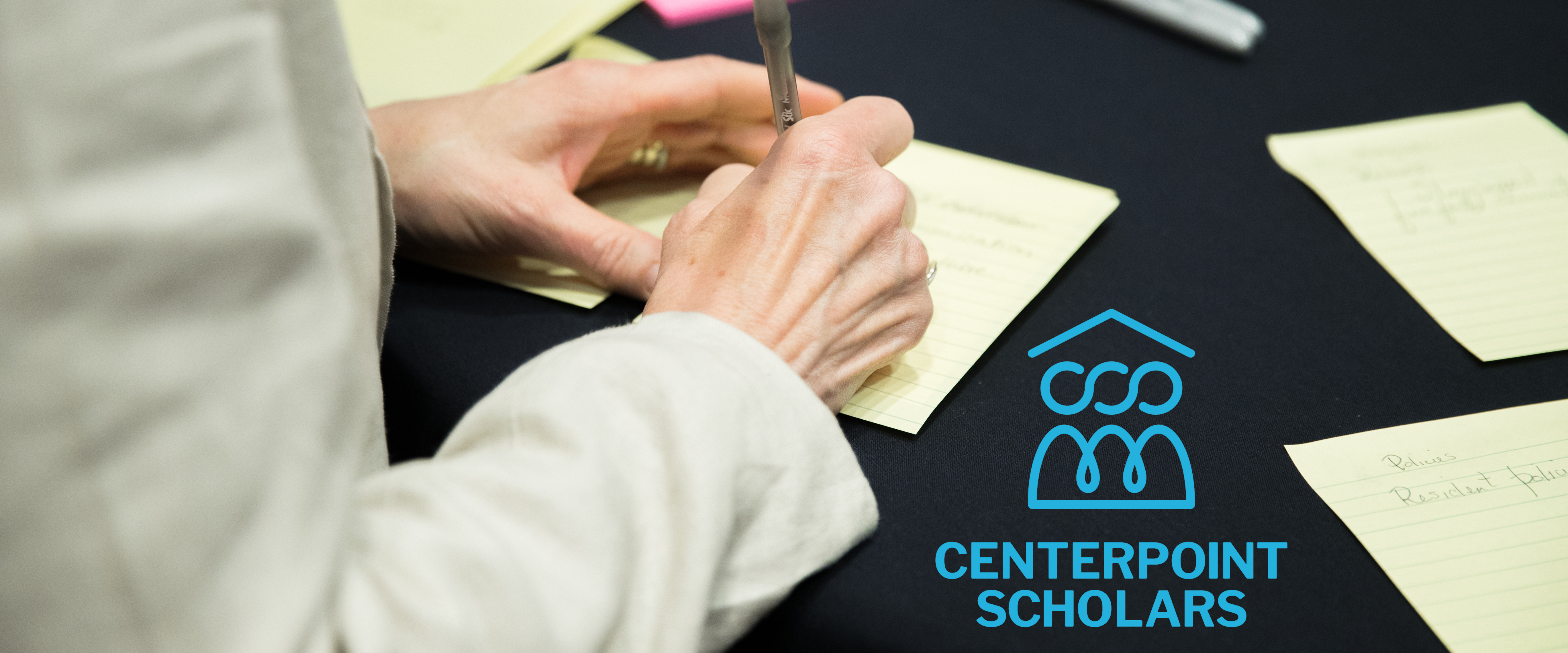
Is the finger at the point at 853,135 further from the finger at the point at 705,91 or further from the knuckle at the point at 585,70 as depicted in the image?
the knuckle at the point at 585,70

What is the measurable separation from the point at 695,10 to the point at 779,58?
0.43m

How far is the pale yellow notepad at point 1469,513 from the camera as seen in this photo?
1.57 ft

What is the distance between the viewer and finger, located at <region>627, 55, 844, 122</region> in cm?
71

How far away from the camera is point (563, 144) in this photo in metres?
0.69

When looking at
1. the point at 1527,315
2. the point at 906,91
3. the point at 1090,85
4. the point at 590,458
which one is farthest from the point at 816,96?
the point at 1527,315

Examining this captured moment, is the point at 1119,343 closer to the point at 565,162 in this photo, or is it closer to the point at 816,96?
the point at 816,96

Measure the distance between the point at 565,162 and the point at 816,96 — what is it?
0.65 feet

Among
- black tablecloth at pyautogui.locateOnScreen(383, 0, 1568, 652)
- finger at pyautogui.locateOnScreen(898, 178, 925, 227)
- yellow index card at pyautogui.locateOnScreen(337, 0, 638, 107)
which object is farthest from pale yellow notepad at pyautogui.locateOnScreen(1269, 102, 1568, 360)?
yellow index card at pyautogui.locateOnScreen(337, 0, 638, 107)

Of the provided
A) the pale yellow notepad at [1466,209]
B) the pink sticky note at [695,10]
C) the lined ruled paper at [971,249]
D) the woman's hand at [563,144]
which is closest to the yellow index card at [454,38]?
the pink sticky note at [695,10]

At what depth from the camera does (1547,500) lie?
52 centimetres

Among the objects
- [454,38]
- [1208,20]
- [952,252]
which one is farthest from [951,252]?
[454,38]

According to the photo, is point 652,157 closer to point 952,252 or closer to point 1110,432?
point 952,252

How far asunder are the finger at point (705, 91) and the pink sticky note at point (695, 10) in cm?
26

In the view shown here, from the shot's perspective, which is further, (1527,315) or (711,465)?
(1527,315)
